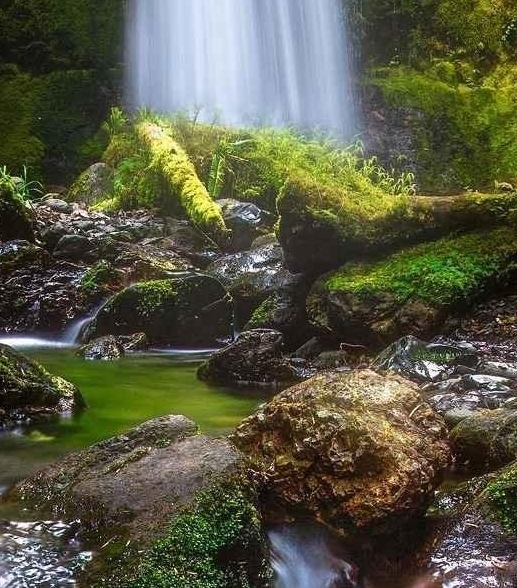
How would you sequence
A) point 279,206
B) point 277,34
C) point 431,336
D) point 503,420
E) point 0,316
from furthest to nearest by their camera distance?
1. point 277,34
2. point 0,316
3. point 279,206
4. point 431,336
5. point 503,420

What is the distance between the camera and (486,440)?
3531mm

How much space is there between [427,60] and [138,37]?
727cm

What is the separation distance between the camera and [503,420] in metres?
3.57

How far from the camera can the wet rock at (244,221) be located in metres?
11.0

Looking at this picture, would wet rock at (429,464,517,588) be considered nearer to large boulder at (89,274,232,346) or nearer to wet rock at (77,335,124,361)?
wet rock at (77,335,124,361)

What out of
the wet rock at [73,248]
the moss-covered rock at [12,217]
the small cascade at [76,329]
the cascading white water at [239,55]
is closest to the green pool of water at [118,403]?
the small cascade at [76,329]

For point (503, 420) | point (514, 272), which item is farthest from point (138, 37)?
point (503, 420)

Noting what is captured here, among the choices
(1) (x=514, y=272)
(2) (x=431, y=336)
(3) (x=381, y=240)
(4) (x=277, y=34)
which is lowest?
(2) (x=431, y=336)

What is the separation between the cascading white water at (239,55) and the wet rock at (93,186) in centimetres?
331

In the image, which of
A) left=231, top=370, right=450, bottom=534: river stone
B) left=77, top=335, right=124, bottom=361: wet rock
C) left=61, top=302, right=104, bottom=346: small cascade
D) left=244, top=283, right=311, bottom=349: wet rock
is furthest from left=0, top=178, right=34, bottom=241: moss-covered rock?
left=231, top=370, right=450, bottom=534: river stone

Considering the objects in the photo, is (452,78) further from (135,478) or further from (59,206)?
(135,478)

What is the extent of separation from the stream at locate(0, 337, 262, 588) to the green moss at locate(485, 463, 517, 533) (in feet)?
5.55

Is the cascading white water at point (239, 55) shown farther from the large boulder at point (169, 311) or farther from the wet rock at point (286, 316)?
the wet rock at point (286, 316)

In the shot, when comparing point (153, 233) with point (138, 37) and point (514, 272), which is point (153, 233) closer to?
point (514, 272)
